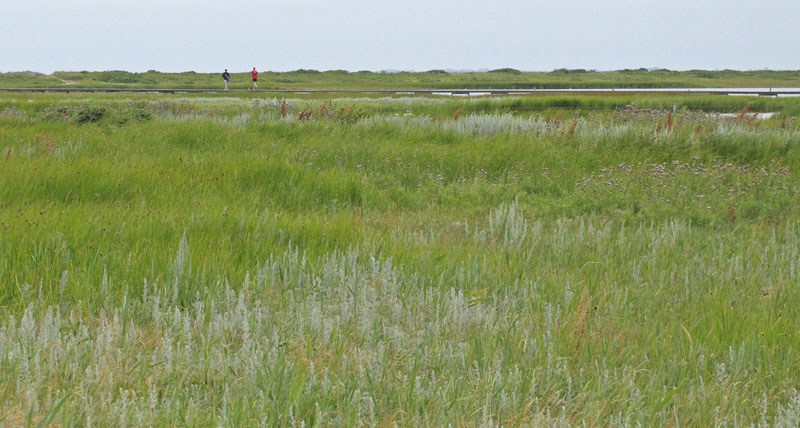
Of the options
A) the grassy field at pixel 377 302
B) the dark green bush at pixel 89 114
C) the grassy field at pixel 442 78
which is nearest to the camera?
the grassy field at pixel 377 302

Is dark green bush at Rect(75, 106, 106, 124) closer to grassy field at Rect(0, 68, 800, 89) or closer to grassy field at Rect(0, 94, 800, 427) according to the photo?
grassy field at Rect(0, 94, 800, 427)

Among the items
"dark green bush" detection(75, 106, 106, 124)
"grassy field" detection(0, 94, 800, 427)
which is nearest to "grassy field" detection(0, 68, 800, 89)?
"dark green bush" detection(75, 106, 106, 124)

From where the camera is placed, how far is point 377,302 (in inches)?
139

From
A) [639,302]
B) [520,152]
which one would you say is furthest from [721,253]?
[520,152]

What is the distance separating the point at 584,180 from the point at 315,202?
3596 mm

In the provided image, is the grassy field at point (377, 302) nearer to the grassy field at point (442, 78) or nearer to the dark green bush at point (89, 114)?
the dark green bush at point (89, 114)

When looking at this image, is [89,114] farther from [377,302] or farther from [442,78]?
[442,78]

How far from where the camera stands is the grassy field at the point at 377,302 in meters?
2.58

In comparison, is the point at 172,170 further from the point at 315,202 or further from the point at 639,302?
the point at 639,302

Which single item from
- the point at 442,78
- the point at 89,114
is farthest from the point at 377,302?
the point at 442,78

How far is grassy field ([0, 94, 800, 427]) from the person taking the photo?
2580mm

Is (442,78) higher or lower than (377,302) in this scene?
higher

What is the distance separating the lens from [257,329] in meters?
3.11

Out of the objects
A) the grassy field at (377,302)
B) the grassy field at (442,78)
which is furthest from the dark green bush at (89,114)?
the grassy field at (442,78)
